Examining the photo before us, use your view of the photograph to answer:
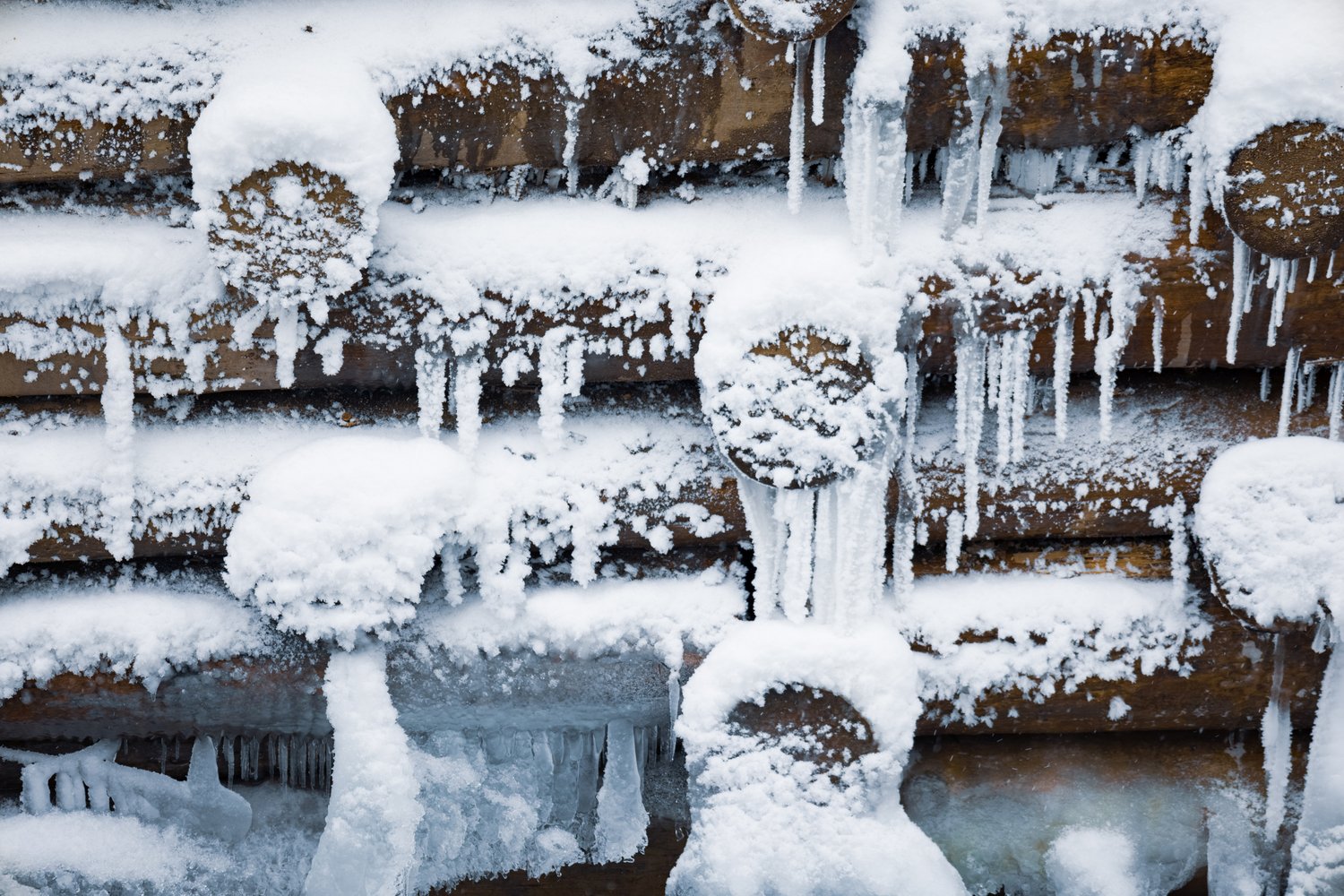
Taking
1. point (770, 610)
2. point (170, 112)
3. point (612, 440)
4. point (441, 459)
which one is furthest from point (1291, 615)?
point (170, 112)

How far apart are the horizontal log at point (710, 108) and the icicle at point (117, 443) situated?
33cm

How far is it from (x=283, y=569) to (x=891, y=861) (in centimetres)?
131

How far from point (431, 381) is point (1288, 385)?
175cm

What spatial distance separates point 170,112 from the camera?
182cm

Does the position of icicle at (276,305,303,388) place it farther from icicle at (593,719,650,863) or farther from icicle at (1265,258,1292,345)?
icicle at (1265,258,1292,345)

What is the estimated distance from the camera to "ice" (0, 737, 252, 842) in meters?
2.24

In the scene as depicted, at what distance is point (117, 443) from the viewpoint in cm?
197

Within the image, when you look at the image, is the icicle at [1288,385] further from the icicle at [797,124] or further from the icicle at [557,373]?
the icicle at [557,373]

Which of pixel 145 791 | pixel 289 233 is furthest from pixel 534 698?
pixel 289 233

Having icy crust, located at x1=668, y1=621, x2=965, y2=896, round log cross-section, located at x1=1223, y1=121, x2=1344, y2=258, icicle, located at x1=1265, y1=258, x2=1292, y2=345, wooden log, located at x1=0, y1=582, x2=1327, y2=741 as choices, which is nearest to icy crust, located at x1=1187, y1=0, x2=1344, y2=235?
round log cross-section, located at x1=1223, y1=121, x2=1344, y2=258

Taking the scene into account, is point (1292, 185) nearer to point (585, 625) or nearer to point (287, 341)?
point (585, 625)

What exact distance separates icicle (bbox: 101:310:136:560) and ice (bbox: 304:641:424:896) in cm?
51

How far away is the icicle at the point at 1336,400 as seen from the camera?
2029 millimetres

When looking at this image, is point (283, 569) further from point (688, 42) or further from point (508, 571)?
point (688, 42)
